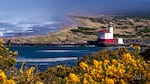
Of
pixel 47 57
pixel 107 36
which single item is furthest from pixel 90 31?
pixel 47 57

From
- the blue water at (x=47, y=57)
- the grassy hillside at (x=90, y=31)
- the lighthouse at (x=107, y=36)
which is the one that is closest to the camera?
the blue water at (x=47, y=57)

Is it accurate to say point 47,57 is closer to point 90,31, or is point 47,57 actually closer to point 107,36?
point 107,36

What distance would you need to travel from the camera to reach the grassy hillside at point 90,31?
75356mm

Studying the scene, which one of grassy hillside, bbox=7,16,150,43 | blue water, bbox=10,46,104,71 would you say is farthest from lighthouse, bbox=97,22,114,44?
grassy hillside, bbox=7,16,150,43

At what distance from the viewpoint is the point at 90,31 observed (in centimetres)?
8456

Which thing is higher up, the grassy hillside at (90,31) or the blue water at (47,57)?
the blue water at (47,57)

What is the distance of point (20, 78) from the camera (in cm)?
764

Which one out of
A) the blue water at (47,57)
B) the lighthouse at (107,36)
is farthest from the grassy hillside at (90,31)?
the lighthouse at (107,36)

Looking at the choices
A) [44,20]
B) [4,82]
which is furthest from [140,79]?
[44,20]

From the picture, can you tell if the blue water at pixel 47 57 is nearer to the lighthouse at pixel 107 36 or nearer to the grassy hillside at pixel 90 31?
the grassy hillside at pixel 90 31

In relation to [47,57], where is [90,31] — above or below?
below

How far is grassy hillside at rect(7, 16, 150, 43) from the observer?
247 ft

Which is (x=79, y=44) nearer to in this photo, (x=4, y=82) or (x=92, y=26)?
(x=92, y=26)

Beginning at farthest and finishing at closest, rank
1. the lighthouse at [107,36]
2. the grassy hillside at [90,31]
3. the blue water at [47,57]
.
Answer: the grassy hillside at [90,31], the lighthouse at [107,36], the blue water at [47,57]
